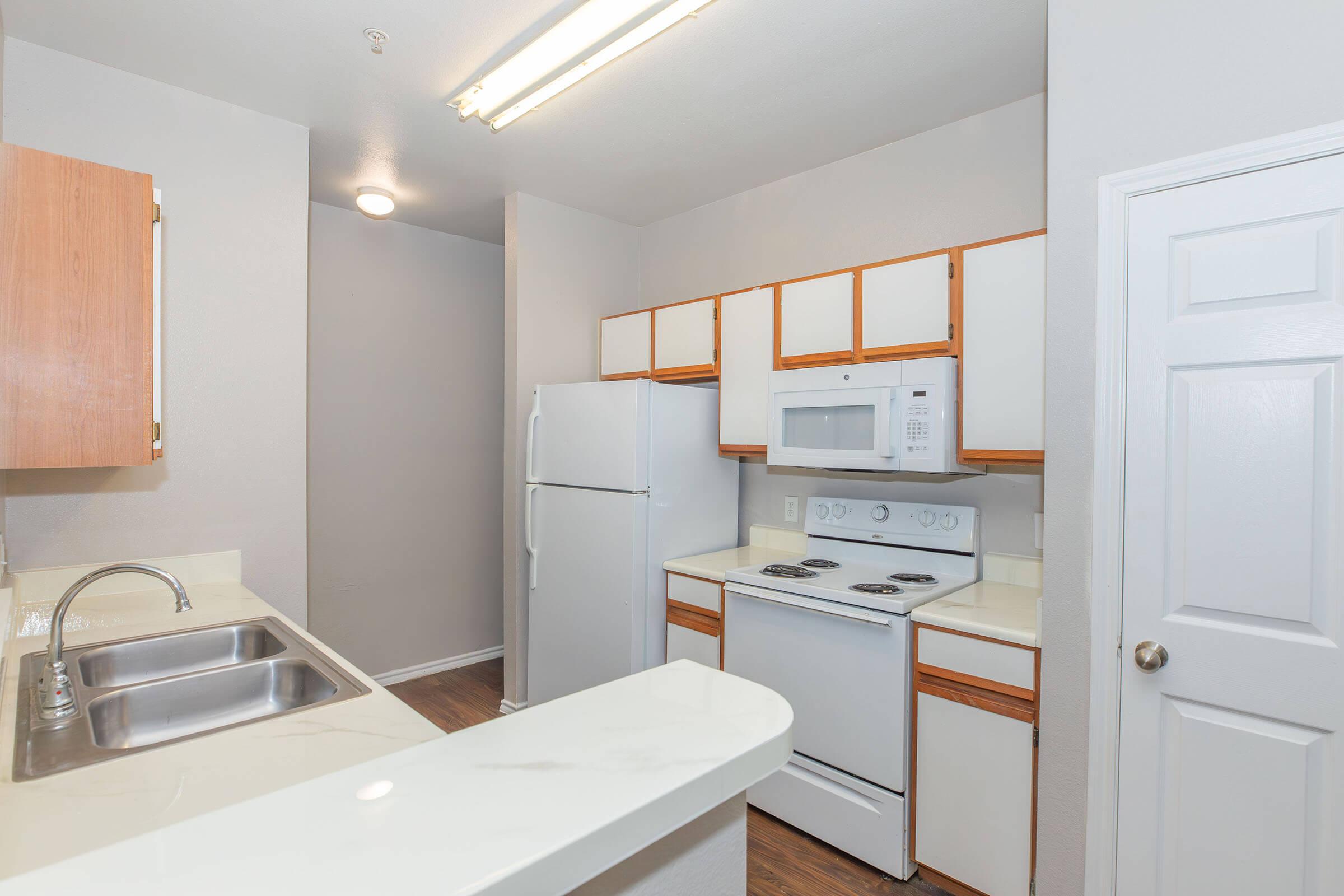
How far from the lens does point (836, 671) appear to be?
2.25 meters

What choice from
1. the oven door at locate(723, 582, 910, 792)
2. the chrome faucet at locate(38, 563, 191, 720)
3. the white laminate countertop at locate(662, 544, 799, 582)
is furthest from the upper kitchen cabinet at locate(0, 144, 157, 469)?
the oven door at locate(723, 582, 910, 792)

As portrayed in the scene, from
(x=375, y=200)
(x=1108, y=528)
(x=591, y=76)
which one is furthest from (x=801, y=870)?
(x=375, y=200)

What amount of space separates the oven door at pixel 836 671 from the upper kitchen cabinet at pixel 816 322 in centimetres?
93

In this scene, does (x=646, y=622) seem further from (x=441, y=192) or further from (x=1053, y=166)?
(x=441, y=192)

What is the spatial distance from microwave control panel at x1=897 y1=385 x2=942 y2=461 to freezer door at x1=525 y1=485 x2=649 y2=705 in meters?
1.07

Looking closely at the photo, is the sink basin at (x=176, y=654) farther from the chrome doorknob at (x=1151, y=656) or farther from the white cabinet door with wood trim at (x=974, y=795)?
the chrome doorknob at (x=1151, y=656)

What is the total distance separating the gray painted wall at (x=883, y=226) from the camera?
243cm

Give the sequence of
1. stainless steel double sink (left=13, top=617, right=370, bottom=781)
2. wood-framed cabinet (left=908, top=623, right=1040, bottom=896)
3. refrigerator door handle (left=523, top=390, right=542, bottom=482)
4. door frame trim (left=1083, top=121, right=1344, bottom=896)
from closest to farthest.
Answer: stainless steel double sink (left=13, top=617, right=370, bottom=781) < door frame trim (left=1083, top=121, right=1344, bottom=896) < wood-framed cabinet (left=908, top=623, right=1040, bottom=896) < refrigerator door handle (left=523, top=390, right=542, bottom=482)

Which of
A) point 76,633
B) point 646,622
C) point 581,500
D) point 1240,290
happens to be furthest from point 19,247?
point 1240,290

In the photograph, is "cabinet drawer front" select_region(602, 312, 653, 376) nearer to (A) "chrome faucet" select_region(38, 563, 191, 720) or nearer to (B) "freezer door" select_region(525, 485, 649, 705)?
(B) "freezer door" select_region(525, 485, 649, 705)

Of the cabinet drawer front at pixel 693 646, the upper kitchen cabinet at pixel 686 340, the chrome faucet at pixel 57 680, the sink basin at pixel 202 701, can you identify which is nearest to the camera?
the chrome faucet at pixel 57 680

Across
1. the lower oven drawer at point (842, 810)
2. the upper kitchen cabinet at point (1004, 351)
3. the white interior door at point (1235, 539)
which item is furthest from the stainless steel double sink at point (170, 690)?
the upper kitchen cabinet at point (1004, 351)

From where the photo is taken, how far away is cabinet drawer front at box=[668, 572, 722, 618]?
269 centimetres

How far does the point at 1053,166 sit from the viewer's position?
172cm
